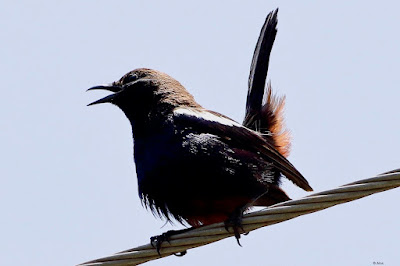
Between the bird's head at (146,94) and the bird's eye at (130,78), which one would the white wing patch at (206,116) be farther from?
the bird's eye at (130,78)

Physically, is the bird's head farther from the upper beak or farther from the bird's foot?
the bird's foot

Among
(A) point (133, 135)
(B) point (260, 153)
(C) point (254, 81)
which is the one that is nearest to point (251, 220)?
(B) point (260, 153)

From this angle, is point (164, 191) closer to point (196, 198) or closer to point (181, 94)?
point (196, 198)

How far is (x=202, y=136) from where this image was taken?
5992 mm

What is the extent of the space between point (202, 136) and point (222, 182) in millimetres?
440

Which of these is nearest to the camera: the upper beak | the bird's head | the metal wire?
the metal wire

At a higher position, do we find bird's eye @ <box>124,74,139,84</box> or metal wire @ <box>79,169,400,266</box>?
bird's eye @ <box>124,74,139,84</box>

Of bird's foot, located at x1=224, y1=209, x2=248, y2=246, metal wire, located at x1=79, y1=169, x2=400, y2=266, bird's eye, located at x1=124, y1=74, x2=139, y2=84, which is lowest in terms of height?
metal wire, located at x1=79, y1=169, x2=400, y2=266

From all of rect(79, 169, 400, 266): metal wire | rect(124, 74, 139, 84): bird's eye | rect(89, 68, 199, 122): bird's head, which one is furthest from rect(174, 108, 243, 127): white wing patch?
rect(79, 169, 400, 266): metal wire

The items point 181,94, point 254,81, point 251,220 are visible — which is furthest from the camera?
point 254,81

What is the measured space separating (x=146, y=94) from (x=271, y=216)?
2758 mm

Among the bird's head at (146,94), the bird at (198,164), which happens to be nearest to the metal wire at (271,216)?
the bird at (198,164)

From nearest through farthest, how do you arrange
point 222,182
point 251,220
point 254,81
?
point 251,220, point 222,182, point 254,81

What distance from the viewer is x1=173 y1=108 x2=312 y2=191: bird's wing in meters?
5.99
